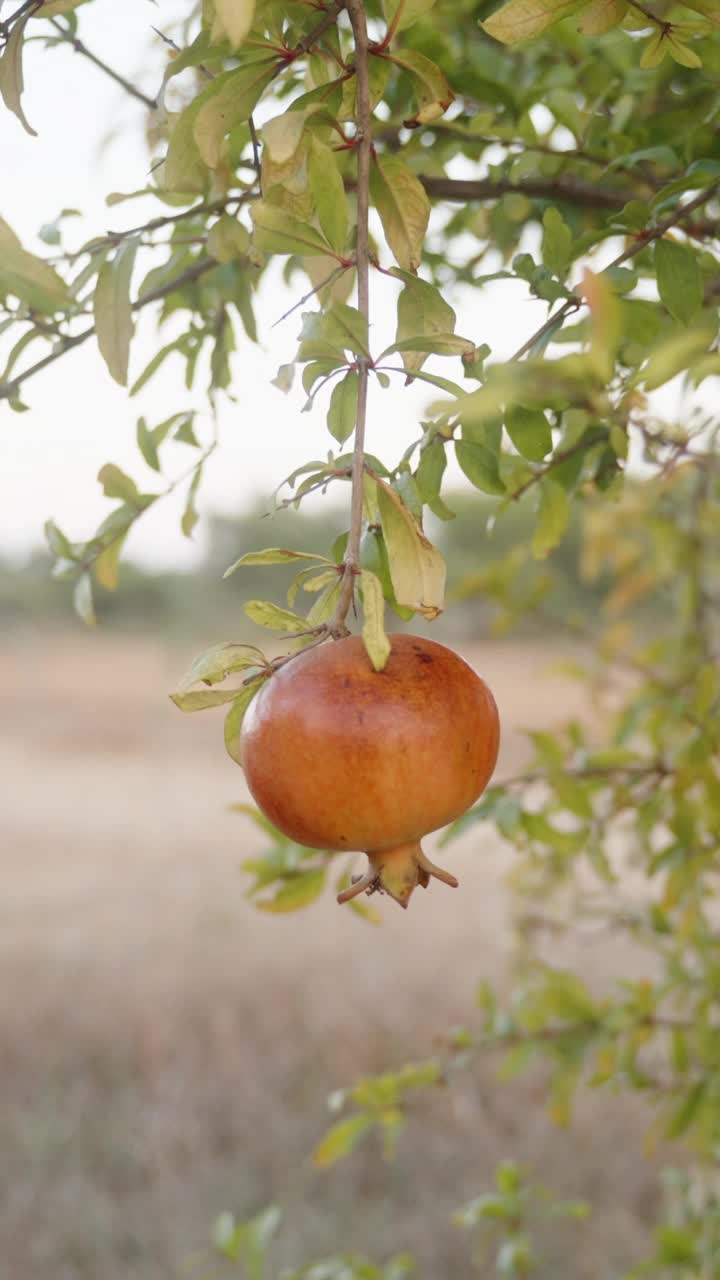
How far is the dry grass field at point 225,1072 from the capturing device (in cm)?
152

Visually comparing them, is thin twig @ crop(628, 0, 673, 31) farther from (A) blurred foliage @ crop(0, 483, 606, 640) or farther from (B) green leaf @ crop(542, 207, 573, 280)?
(A) blurred foliage @ crop(0, 483, 606, 640)

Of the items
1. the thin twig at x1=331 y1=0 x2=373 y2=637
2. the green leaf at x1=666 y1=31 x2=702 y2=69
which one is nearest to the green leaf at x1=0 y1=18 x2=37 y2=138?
the thin twig at x1=331 y1=0 x2=373 y2=637

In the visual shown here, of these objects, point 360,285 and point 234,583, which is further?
point 234,583

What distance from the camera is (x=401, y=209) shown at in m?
0.37

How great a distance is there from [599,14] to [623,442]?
0.66 ft

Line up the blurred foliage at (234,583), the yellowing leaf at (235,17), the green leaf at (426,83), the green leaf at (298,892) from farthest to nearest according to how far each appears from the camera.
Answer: the blurred foliage at (234,583)
the green leaf at (298,892)
the green leaf at (426,83)
the yellowing leaf at (235,17)

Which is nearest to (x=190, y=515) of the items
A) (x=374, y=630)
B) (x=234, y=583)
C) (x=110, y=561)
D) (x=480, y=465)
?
(x=110, y=561)

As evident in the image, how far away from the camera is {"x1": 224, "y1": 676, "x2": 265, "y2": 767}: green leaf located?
334 mm

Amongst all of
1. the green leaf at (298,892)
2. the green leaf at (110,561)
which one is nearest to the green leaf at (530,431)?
the green leaf at (110,561)

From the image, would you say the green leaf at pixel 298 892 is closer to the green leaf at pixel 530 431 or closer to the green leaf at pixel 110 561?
the green leaf at pixel 110 561

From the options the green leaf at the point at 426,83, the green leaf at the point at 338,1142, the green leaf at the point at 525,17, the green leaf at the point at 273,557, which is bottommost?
the green leaf at the point at 338,1142

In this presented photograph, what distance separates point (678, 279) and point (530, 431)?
0.24 ft

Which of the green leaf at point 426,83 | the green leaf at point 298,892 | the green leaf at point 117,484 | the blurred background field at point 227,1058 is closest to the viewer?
the green leaf at point 426,83

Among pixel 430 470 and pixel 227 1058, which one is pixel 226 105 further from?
pixel 227 1058
